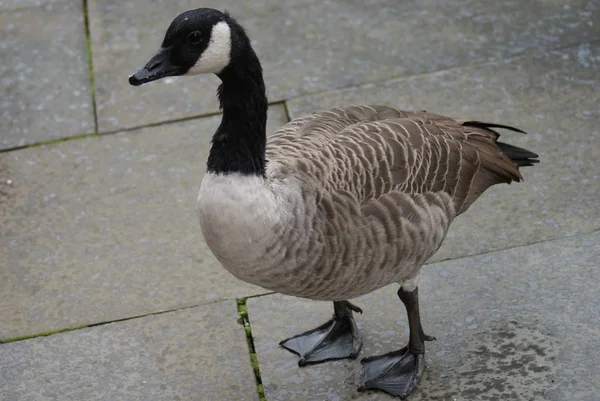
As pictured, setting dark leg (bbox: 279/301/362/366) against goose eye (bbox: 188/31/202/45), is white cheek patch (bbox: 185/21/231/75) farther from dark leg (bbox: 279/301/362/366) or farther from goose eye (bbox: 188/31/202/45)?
dark leg (bbox: 279/301/362/366)

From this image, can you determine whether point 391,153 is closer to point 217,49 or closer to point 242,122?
point 242,122

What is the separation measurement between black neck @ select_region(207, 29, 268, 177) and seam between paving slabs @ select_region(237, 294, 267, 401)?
1172 mm

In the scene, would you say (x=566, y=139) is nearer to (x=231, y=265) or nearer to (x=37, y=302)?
(x=231, y=265)

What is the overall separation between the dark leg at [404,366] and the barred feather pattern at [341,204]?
0.18 m

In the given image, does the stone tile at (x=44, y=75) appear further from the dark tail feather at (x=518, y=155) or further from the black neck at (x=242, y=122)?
the dark tail feather at (x=518, y=155)

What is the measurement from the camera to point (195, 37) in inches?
137

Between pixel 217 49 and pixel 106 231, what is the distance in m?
2.18

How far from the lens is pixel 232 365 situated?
4422 millimetres

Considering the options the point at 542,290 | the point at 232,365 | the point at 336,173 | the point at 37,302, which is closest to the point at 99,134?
the point at 37,302

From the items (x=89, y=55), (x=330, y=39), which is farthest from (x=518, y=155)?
(x=89, y=55)

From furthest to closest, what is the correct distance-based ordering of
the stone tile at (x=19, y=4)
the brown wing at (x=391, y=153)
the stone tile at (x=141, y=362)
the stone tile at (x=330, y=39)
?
the stone tile at (x=19, y=4)
the stone tile at (x=330, y=39)
the stone tile at (x=141, y=362)
the brown wing at (x=391, y=153)

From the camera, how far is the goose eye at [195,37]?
3471 mm

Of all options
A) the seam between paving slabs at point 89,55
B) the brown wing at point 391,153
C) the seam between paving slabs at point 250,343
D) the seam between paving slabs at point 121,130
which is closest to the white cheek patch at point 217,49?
the brown wing at point 391,153

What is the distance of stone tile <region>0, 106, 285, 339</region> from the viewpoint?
16.0 ft
